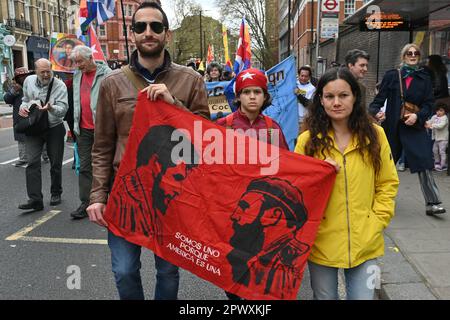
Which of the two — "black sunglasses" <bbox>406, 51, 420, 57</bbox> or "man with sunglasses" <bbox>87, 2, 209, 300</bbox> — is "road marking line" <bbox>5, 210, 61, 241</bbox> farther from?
"black sunglasses" <bbox>406, 51, 420, 57</bbox>

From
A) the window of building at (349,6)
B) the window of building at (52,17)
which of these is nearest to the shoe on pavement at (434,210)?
the window of building at (349,6)

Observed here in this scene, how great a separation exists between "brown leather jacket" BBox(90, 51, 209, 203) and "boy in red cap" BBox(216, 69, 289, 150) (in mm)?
657

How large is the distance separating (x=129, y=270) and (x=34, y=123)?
4.24 meters

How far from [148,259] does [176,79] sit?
2.44 metres

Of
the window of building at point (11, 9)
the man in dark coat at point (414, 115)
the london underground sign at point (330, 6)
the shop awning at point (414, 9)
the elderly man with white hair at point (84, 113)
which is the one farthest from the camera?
the window of building at point (11, 9)

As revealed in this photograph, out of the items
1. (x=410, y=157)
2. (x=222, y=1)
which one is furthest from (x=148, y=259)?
(x=222, y=1)

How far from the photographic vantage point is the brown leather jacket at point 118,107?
2.79 metres

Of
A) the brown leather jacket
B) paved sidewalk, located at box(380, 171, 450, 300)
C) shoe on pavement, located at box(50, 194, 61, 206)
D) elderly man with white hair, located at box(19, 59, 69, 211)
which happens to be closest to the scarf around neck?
paved sidewalk, located at box(380, 171, 450, 300)

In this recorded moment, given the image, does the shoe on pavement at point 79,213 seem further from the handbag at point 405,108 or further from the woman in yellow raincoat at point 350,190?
the woman in yellow raincoat at point 350,190

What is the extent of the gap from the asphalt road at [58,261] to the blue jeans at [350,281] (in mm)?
1327

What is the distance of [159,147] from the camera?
2.75 meters

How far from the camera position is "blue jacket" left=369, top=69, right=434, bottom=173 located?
5496mm

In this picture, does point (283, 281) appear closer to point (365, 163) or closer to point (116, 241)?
point (365, 163)

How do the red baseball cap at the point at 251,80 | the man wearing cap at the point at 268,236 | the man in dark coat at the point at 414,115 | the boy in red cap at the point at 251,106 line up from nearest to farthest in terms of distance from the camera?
the man wearing cap at the point at 268,236 → the boy in red cap at the point at 251,106 → the red baseball cap at the point at 251,80 → the man in dark coat at the point at 414,115
